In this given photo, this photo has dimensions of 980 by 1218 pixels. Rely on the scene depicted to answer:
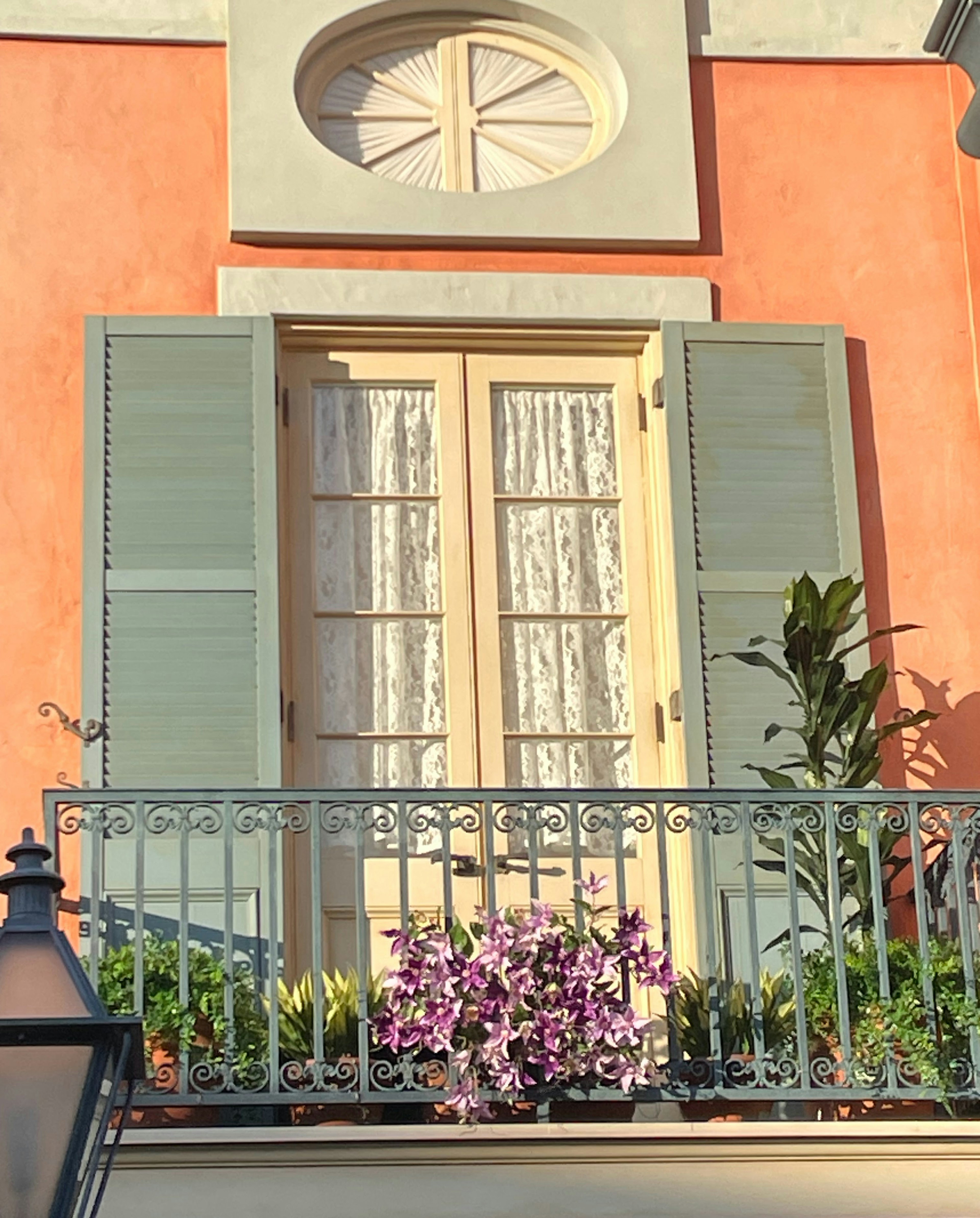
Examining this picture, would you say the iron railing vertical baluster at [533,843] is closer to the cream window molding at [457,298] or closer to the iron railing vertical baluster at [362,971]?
the iron railing vertical baluster at [362,971]

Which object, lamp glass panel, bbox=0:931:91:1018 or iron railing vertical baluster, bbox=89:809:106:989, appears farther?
iron railing vertical baluster, bbox=89:809:106:989

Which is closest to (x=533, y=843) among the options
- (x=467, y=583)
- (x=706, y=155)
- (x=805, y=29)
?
(x=467, y=583)

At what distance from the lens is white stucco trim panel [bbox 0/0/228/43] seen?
8117mm

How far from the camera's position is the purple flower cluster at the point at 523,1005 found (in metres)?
6.12

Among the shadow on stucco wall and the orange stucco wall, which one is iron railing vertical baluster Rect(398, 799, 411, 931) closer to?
the orange stucco wall

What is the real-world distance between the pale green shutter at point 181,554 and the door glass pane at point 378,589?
0.28 meters

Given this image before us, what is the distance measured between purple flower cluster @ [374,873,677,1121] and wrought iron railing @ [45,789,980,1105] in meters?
0.09

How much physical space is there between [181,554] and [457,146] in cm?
185

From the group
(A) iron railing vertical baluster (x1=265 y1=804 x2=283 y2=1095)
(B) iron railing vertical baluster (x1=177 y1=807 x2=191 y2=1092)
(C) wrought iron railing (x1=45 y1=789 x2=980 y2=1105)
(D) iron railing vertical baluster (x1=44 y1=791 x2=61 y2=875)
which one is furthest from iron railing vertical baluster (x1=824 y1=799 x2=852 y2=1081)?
(D) iron railing vertical baluster (x1=44 y1=791 x2=61 y2=875)

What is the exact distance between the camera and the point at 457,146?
27.4 feet

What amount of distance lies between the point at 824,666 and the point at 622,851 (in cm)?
84

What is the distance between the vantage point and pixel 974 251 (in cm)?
820

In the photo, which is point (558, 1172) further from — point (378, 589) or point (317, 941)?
point (378, 589)

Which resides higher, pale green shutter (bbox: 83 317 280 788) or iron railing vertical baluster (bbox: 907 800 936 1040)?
pale green shutter (bbox: 83 317 280 788)
